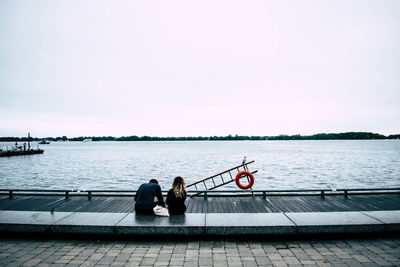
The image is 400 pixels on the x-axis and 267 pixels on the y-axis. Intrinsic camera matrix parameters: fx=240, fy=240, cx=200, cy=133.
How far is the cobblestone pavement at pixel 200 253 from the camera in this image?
14.1 ft

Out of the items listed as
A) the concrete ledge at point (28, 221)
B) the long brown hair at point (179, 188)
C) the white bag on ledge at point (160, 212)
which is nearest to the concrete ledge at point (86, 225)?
the concrete ledge at point (28, 221)

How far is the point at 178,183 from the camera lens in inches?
253

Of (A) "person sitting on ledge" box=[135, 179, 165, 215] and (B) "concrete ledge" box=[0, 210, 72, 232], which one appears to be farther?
(A) "person sitting on ledge" box=[135, 179, 165, 215]

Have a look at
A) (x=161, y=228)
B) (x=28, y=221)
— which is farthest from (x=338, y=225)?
(x=28, y=221)

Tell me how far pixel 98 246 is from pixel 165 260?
1634 millimetres

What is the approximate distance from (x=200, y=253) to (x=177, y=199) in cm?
180

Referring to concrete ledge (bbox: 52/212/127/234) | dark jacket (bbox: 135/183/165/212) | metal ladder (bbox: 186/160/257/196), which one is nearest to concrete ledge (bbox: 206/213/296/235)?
dark jacket (bbox: 135/183/165/212)

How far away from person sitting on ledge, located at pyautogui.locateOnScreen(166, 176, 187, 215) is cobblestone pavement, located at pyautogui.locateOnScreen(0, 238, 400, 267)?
3.66 feet

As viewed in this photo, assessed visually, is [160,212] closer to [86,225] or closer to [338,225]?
[86,225]

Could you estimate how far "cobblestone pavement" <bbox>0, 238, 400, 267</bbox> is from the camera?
4297 mm

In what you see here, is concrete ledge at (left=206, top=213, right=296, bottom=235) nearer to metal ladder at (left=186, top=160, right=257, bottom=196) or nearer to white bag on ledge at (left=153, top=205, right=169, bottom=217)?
white bag on ledge at (left=153, top=205, right=169, bottom=217)

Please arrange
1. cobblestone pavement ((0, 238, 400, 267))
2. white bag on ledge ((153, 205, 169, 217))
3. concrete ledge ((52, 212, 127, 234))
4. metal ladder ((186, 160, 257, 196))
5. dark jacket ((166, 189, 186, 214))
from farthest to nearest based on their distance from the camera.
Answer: metal ladder ((186, 160, 257, 196))
dark jacket ((166, 189, 186, 214))
white bag on ledge ((153, 205, 169, 217))
concrete ledge ((52, 212, 127, 234))
cobblestone pavement ((0, 238, 400, 267))

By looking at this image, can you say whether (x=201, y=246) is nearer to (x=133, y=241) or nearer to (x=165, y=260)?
(x=165, y=260)

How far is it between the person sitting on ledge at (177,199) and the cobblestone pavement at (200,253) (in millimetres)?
1117
